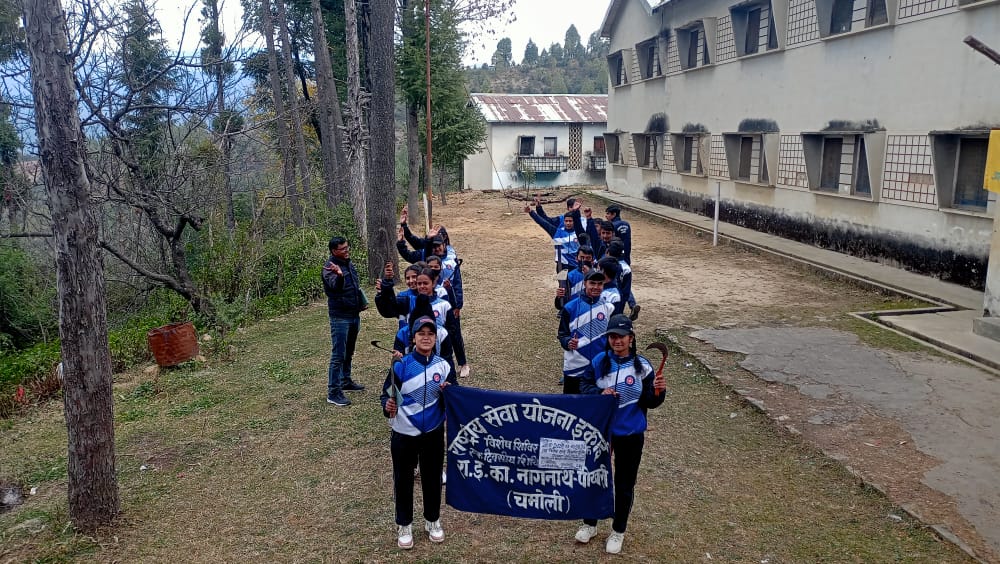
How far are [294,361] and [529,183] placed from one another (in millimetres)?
28114

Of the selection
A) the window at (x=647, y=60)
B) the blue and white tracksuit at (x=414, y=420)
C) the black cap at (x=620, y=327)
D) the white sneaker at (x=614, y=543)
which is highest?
the window at (x=647, y=60)

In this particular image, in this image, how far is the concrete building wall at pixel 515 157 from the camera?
120 ft

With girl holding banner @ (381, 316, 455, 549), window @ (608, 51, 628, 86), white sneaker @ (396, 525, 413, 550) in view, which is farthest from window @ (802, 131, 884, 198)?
window @ (608, 51, 628, 86)

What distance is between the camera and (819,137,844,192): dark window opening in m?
15.4

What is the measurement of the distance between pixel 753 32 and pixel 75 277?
18061mm

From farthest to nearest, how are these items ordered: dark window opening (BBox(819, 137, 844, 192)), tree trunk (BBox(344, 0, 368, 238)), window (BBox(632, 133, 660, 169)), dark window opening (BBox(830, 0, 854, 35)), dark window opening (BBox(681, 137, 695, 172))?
window (BBox(632, 133, 660, 169))
dark window opening (BBox(681, 137, 695, 172))
tree trunk (BBox(344, 0, 368, 238))
dark window opening (BBox(819, 137, 844, 192))
dark window opening (BBox(830, 0, 854, 35))

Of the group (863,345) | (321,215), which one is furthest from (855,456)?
(321,215)

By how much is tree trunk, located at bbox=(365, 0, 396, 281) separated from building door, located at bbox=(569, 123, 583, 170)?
25287 millimetres

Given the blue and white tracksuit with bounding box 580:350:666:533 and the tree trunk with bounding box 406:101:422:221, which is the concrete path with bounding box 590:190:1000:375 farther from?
the tree trunk with bounding box 406:101:422:221

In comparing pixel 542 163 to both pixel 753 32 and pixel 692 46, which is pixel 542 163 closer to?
pixel 692 46

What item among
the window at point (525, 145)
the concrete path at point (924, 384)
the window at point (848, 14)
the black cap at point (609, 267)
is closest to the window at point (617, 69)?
the window at point (525, 145)

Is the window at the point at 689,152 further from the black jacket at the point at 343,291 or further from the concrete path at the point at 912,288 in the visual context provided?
the black jacket at the point at 343,291

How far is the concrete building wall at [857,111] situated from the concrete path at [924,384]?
5.70 feet

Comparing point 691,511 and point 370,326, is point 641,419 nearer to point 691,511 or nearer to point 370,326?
point 691,511
